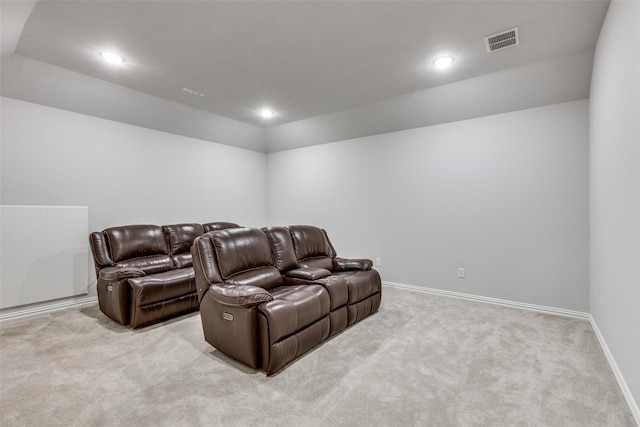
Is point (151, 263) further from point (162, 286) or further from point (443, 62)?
point (443, 62)

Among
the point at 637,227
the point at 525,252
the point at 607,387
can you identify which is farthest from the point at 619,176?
the point at 525,252

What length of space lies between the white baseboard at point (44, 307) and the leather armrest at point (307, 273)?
2.94m

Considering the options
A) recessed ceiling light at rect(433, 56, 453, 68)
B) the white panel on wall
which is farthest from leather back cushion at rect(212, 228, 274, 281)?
recessed ceiling light at rect(433, 56, 453, 68)

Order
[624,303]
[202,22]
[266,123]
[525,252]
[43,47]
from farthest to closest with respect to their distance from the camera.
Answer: [266,123]
[525,252]
[43,47]
[202,22]
[624,303]

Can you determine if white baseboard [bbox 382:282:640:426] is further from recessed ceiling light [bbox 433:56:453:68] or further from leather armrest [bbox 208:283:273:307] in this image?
recessed ceiling light [bbox 433:56:453:68]

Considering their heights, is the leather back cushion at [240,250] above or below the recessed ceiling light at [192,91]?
below

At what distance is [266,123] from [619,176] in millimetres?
4904

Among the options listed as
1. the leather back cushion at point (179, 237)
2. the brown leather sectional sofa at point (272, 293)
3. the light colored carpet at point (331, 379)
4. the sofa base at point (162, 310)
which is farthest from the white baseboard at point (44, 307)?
the brown leather sectional sofa at point (272, 293)

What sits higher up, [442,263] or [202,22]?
[202,22]

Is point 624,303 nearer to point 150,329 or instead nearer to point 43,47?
point 150,329

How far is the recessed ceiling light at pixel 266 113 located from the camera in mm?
4867

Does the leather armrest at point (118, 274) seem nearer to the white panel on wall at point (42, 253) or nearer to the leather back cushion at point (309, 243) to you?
the white panel on wall at point (42, 253)

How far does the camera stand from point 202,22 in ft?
8.29

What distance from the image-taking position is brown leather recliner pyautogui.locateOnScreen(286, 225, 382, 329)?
3.30 m
